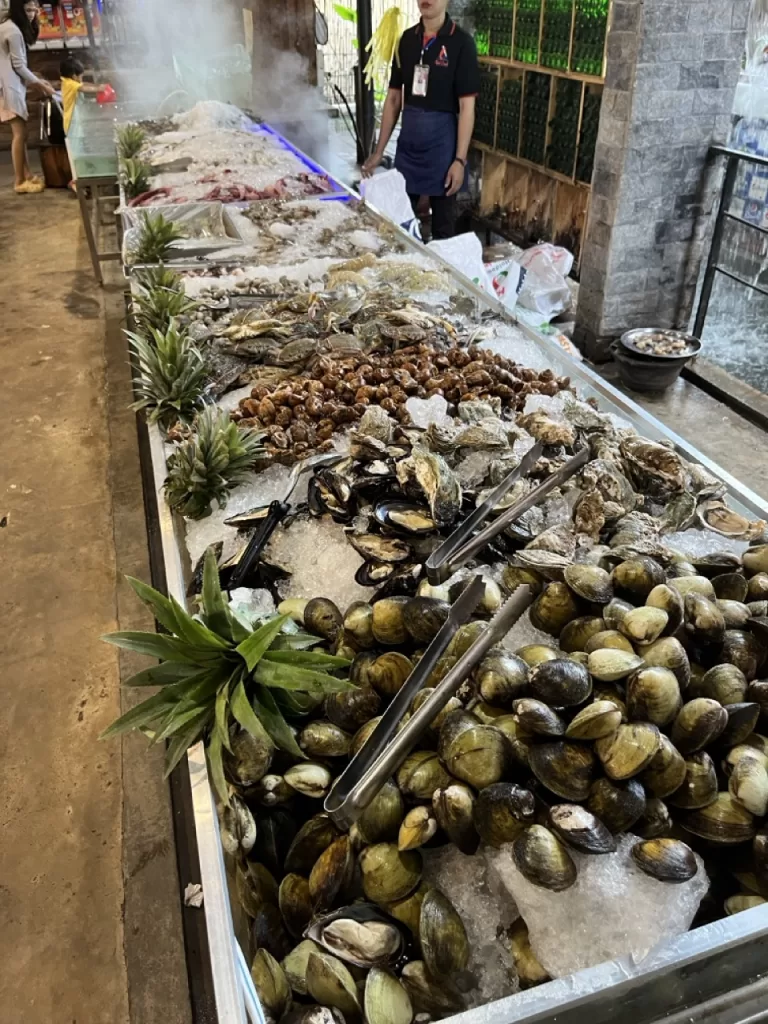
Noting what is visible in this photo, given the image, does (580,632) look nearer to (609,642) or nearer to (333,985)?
(609,642)

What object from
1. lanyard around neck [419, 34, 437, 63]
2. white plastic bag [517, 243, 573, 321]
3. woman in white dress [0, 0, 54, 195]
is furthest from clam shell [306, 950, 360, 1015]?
woman in white dress [0, 0, 54, 195]

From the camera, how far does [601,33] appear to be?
4770 mm

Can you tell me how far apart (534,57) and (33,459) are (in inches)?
179

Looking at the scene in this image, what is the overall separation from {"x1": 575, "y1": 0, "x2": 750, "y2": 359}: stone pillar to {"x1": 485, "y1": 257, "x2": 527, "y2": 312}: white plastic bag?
1.38ft

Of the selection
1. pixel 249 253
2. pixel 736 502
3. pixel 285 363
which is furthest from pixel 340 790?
pixel 249 253

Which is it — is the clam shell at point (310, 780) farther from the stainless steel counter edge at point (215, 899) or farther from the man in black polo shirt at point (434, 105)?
the man in black polo shirt at point (434, 105)

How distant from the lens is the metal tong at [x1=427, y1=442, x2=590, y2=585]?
4.28 feet

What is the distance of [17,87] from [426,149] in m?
5.49

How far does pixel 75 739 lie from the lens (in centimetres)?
239

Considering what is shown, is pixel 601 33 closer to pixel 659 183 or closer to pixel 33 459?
pixel 659 183

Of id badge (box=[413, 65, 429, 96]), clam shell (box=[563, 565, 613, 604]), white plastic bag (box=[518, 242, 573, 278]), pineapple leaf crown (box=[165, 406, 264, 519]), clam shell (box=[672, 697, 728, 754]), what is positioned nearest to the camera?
clam shell (box=[672, 697, 728, 754])

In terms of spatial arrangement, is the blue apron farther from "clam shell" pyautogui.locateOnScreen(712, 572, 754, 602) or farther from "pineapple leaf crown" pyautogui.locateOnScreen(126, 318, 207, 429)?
"clam shell" pyautogui.locateOnScreen(712, 572, 754, 602)

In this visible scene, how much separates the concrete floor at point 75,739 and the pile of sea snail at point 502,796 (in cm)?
109

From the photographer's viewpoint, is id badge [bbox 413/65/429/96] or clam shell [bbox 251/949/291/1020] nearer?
clam shell [bbox 251/949/291/1020]
